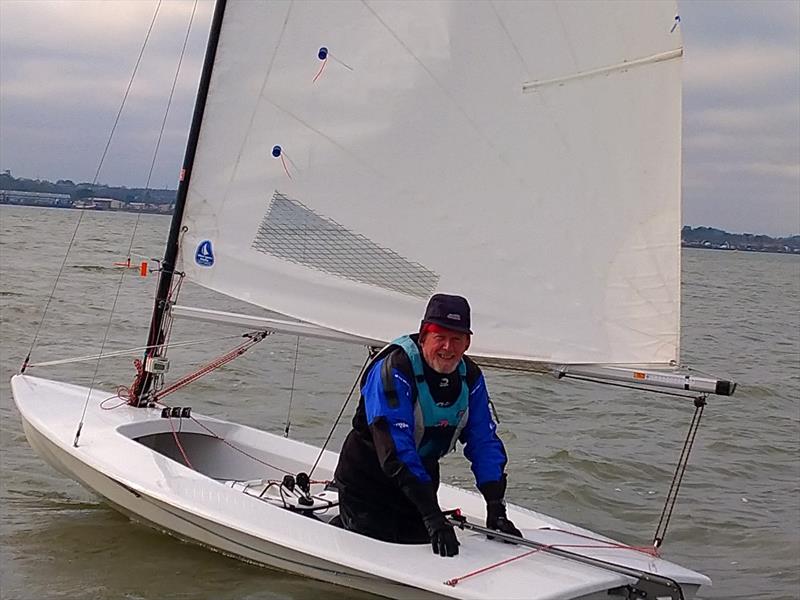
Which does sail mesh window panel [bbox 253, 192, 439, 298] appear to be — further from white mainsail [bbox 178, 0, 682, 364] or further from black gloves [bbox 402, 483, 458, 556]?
black gloves [bbox 402, 483, 458, 556]

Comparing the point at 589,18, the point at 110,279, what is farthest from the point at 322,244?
the point at 110,279

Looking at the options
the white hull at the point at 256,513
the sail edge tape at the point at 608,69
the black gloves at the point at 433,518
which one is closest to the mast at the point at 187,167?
the white hull at the point at 256,513

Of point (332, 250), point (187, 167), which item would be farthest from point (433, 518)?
point (187, 167)

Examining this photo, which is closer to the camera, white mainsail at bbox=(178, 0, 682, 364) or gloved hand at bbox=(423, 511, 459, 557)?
gloved hand at bbox=(423, 511, 459, 557)

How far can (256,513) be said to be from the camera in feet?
12.3

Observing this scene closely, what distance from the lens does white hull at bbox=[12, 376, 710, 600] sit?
318cm

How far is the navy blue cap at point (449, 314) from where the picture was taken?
10.5 feet

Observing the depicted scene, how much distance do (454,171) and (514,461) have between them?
122 inches

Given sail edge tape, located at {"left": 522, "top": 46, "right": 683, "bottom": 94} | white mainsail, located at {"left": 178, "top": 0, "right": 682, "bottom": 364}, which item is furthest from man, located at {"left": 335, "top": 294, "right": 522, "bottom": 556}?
sail edge tape, located at {"left": 522, "top": 46, "right": 683, "bottom": 94}

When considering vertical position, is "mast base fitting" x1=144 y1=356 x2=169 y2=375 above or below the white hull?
above

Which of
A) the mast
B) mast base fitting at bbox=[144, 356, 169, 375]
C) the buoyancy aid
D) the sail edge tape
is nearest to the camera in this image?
the buoyancy aid

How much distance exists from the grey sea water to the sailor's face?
0.83 metres

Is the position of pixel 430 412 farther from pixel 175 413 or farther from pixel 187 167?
pixel 175 413

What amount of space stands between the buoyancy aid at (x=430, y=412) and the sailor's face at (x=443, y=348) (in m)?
0.04
